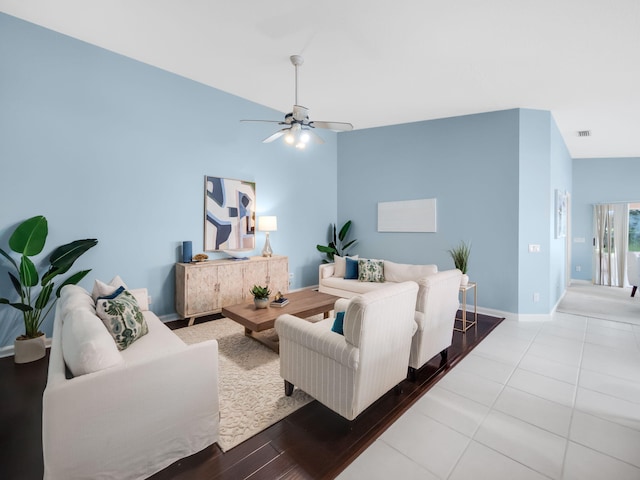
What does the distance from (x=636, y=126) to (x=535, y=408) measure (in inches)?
207

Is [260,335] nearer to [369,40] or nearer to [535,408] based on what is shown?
[535,408]

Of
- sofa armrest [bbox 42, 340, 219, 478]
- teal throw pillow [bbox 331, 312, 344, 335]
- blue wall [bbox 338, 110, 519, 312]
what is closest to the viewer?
sofa armrest [bbox 42, 340, 219, 478]

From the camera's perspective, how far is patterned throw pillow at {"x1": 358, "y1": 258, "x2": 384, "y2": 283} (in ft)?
15.6

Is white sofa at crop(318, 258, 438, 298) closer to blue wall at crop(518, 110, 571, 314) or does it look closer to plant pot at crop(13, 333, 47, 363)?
blue wall at crop(518, 110, 571, 314)

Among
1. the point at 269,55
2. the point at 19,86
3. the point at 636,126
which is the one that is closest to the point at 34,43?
the point at 19,86

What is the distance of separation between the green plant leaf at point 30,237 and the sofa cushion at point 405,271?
424 centimetres

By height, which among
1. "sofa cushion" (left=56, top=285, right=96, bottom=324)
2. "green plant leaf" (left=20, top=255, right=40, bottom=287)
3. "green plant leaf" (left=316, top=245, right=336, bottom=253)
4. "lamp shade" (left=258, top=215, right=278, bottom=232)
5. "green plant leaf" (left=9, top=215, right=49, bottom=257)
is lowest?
"sofa cushion" (left=56, top=285, right=96, bottom=324)

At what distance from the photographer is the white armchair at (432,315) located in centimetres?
252

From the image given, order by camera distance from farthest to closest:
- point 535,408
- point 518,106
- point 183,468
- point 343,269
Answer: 1. point 343,269
2. point 518,106
3. point 535,408
4. point 183,468

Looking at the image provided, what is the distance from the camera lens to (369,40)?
114 inches

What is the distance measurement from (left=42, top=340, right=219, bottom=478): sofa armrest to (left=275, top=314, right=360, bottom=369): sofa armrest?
60cm

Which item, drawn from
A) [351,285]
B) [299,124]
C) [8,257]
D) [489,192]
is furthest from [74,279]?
[489,192]

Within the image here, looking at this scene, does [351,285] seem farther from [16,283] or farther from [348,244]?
[16,283]

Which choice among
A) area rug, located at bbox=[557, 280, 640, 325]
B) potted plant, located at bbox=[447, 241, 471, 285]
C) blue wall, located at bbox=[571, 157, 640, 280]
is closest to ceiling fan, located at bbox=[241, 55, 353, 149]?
potted plant, located at bbox=[447, 241, 471, 285]
